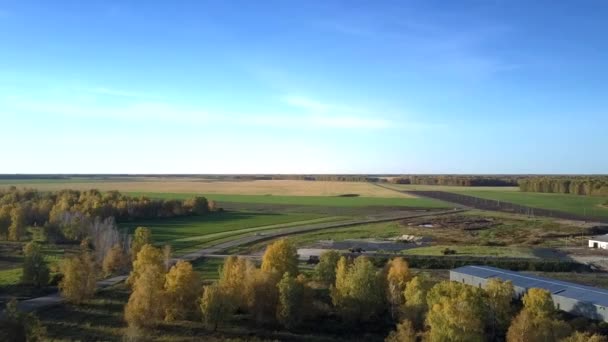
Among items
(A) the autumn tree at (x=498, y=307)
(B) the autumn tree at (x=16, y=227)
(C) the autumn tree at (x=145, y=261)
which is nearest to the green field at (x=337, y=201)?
(B) the autumn tree at (x=16, y=227)

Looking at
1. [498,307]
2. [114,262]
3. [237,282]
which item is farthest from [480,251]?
[114,262]

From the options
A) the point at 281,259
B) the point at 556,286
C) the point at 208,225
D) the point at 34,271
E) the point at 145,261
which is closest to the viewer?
the point at 556,286

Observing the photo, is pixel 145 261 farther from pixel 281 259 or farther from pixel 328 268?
pixel 328 268

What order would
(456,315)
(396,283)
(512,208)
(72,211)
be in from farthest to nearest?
(512,208) < (72,211) < (396,283) < (456,315)

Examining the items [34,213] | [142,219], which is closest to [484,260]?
[142,219]

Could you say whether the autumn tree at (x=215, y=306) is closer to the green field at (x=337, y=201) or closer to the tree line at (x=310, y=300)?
the tree line at (x=310, y=300)

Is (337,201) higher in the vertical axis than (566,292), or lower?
higher
